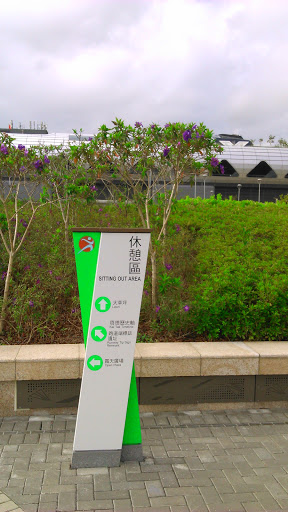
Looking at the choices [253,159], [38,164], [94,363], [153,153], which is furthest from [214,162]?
[253,159]

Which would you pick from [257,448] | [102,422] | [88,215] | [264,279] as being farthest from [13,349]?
[88,215]

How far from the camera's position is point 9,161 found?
5.28 m

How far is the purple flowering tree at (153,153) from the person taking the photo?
559cm

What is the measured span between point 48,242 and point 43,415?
3.37 metres

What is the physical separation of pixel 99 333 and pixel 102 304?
0.74 feet

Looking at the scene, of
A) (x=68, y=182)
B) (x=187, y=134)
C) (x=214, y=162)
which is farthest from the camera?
(x=68, y=182)

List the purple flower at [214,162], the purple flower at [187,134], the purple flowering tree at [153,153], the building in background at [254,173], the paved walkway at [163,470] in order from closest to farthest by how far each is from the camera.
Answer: the paved walkway at [163,470], the purple flower at [187,134], the purple flowering tree at [153,153], the purple flower at [214,162], the building in background at [254,173]

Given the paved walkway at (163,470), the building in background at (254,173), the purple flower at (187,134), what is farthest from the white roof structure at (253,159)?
the paved walkway at (163,470)

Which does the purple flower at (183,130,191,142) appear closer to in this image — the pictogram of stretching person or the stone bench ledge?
the stone bench ledge

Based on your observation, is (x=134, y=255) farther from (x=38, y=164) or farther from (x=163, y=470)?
(x=38, y=164)

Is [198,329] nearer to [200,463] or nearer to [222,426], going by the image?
[222,426]

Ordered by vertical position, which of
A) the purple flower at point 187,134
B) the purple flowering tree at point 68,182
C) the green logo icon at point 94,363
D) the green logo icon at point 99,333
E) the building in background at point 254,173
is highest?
the building in background at point 254,173

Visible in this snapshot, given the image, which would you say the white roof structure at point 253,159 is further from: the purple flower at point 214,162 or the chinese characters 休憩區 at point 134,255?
the chinese characters 休憩區 at point 134,255

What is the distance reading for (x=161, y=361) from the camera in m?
4.53
